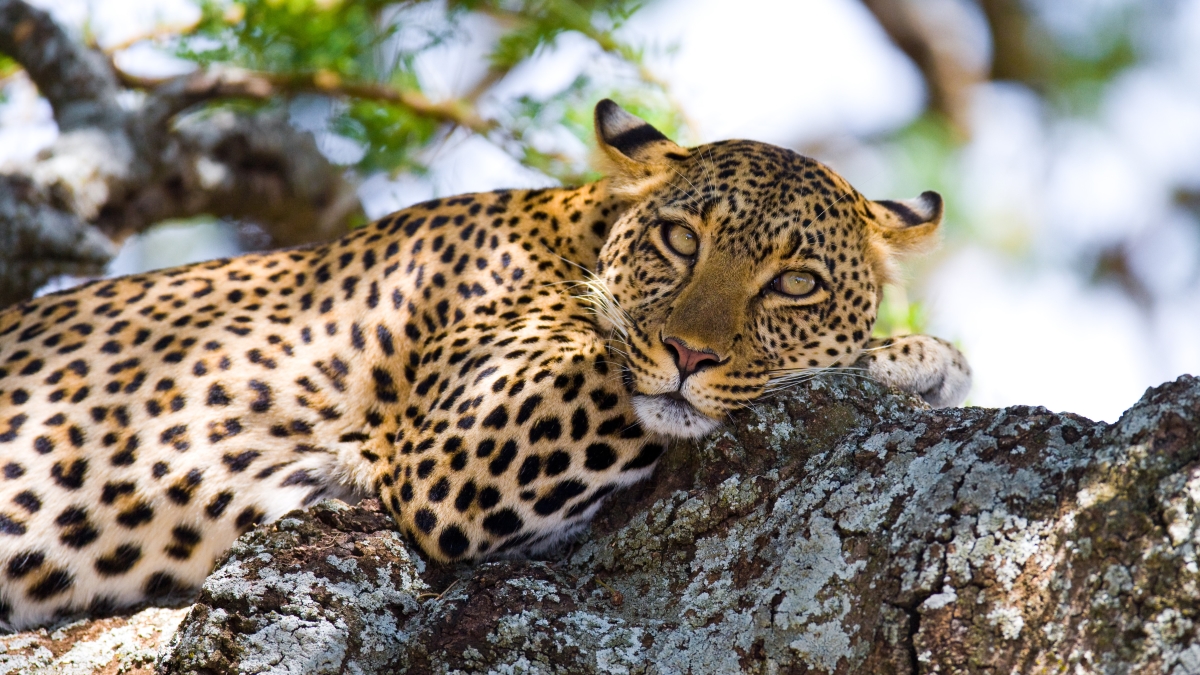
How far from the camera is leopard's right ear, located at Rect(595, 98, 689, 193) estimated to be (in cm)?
614

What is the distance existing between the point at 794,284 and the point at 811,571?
1.98 metres

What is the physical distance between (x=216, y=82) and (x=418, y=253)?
13.1ft

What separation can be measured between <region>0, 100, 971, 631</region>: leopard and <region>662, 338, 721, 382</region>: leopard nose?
0.05 feet

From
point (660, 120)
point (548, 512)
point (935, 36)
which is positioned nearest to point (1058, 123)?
point (935, 36)

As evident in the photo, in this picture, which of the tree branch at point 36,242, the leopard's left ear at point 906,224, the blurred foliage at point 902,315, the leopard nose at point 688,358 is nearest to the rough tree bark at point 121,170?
the tree branch at point 36,242

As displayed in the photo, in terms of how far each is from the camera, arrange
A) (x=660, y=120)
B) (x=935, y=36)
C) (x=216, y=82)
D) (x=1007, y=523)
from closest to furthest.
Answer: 1. (x=1007, y=523)
2. (x=660, y=120)
3. (x=216, y=82)
4. (x=935, y=36)

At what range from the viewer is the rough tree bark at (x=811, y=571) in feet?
10.8

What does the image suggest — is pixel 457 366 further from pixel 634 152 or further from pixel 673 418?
pixel 634 152

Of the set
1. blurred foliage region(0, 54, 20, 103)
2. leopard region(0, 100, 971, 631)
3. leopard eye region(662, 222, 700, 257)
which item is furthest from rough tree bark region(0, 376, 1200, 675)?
blurred foliage region(0, 54, 20, 103)

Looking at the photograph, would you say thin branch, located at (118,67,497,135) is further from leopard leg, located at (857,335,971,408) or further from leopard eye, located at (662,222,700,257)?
leopard leg, located at (857,335,971,408)

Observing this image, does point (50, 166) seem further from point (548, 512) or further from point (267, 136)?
point (548, 512)

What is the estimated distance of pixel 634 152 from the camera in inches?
246

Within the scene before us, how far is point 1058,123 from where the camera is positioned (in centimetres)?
1568

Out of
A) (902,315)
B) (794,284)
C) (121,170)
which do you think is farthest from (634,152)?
(121,170)
